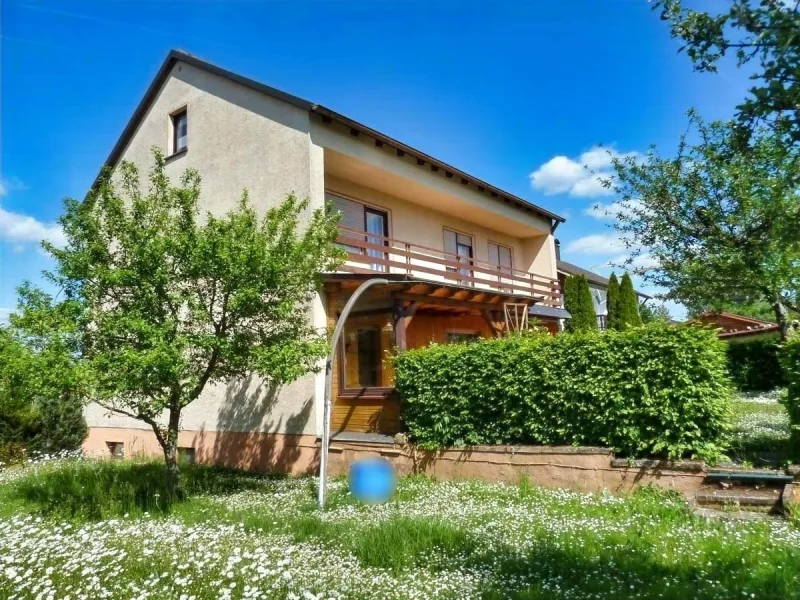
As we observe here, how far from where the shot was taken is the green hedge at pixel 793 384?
7.05m

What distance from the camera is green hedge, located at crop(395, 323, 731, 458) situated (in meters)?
7.20

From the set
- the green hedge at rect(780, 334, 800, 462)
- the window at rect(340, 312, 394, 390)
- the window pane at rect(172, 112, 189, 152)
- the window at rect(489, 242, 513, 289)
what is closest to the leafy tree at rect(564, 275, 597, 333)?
the window at rect(489, 242, 513, 289)

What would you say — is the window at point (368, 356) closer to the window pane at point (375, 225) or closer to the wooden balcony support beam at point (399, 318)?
the wooden balcony support beam at point (399, 318)

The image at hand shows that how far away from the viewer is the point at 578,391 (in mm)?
7969


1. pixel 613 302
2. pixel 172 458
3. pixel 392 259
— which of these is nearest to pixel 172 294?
pixel 172 458

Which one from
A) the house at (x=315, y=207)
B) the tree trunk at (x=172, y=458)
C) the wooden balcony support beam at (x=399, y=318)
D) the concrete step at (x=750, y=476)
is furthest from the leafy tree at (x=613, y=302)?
the tree trunk at (x=172, y=458)

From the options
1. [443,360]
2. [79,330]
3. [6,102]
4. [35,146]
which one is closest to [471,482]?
[443,360]

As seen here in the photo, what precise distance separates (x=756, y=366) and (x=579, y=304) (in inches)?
330

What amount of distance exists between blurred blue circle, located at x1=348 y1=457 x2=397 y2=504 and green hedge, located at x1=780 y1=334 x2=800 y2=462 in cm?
557

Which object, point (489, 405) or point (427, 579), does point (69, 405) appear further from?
point (427, 579)

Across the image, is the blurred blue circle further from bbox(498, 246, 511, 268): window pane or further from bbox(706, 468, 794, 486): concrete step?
bbox(498, 246, 511, 268): window pane

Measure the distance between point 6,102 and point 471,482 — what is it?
35.6ft

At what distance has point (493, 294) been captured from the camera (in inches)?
580

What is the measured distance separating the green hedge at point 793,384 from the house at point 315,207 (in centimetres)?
630
